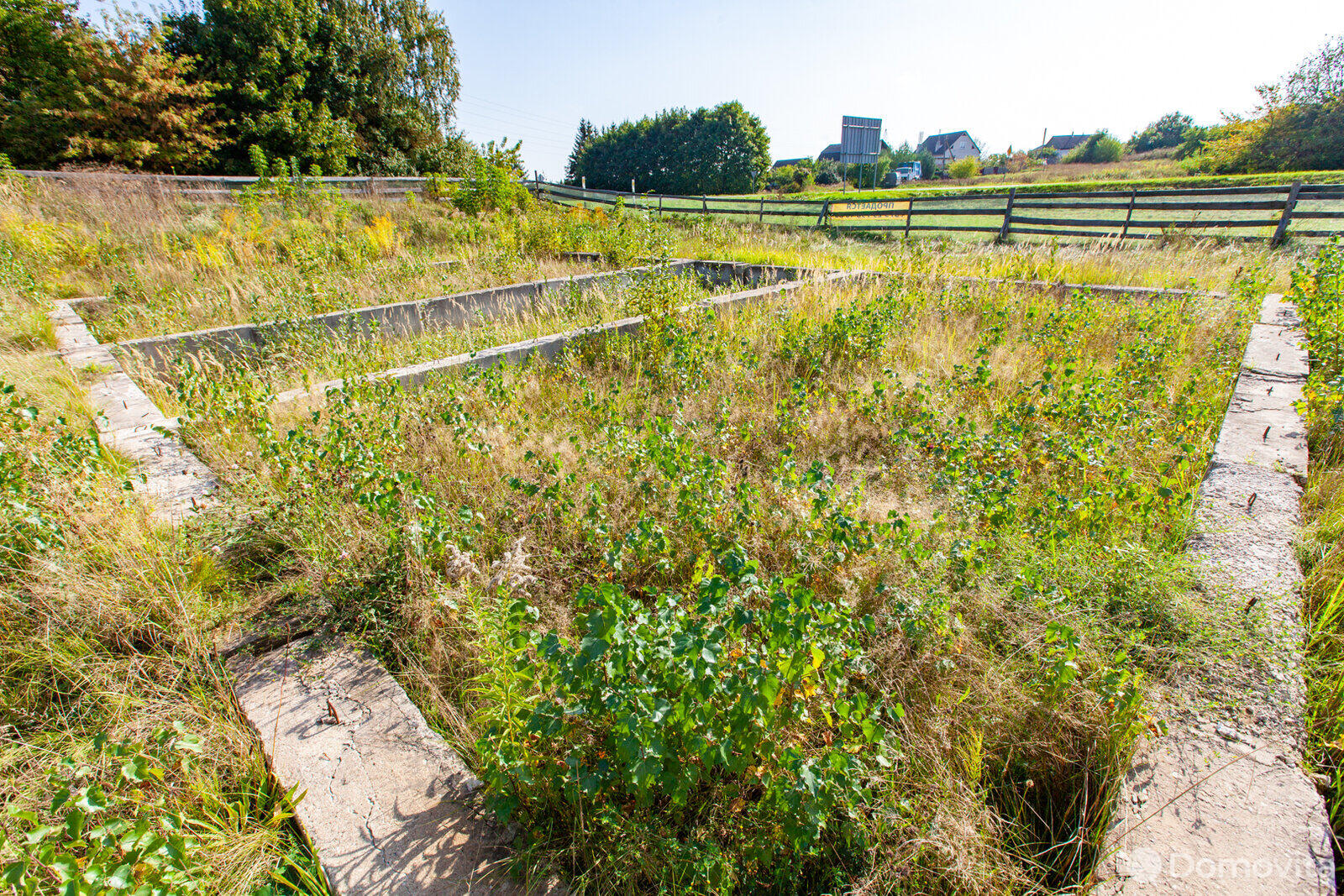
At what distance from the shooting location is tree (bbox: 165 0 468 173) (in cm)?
1659

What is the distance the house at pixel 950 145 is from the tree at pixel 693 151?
38.6 m

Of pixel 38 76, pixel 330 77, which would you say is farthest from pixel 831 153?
pixel 38 76

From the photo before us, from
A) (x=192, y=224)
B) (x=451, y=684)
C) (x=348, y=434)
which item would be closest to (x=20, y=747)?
(x=451, y=684)

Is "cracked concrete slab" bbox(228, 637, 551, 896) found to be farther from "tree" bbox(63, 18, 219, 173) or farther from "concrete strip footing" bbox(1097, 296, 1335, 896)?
"tree" bbox(63, 18, 219, 173)

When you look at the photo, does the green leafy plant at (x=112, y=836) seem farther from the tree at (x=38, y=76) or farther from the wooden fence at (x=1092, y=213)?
the tree at (x=38, y=76)

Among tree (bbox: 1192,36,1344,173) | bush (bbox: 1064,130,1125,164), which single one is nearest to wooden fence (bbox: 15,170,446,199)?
tree (bbox: 1192,36,1344,173)

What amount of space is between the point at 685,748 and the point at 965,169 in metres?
49.3

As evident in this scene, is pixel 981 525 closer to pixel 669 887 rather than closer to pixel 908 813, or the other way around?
pixel 908 813

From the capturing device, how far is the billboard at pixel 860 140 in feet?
123

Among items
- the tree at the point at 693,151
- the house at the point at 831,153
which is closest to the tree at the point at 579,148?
the tree at the point at 693,151

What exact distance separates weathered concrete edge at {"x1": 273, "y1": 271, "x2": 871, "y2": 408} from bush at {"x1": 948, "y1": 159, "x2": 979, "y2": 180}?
142 feet

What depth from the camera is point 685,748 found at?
1.46 metres

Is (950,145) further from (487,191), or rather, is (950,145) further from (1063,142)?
(487,191)

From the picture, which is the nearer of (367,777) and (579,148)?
(367,777)
